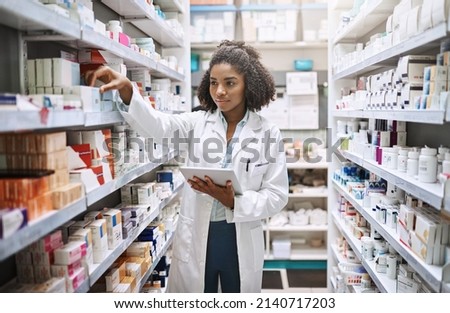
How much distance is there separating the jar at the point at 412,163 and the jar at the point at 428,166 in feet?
0.48

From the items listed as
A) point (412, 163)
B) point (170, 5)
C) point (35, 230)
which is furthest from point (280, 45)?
point (35, 230)

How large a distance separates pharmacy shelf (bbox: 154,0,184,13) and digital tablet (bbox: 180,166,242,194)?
1696 millimetres

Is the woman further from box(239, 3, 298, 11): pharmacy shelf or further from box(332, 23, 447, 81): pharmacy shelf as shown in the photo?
box(239, 3, 298, 11): pharmacy shelf

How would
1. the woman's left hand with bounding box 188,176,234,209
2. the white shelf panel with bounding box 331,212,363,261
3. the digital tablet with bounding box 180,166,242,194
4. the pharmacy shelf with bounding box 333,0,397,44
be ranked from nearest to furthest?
the digital tablet with bounding box 180,166,242,194 < the woman's left hand with bounding box 188,176,234,209 < the pharmacy shelf with bounding box 333,0,397,44 < the white shelf panel with bounding box 331,212,363,261

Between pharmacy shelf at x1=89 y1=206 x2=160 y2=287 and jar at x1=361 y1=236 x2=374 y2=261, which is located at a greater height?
pharmacy shelf at x1=89 y1=206 x2=160 y2=287

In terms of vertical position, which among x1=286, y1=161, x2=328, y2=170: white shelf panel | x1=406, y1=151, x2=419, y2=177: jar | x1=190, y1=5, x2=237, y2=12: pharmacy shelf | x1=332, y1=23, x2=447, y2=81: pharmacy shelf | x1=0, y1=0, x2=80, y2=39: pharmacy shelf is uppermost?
x1=190, y1=5, x2=237, y2=12: pharmacy shelf

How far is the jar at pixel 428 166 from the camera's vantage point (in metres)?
1.66

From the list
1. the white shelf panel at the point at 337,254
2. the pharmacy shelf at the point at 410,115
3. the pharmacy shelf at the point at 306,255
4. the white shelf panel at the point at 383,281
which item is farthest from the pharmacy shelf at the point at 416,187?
the pharmacy shelf at the point at 306,255

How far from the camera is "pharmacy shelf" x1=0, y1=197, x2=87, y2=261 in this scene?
1.01m

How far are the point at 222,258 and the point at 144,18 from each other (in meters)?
1.44

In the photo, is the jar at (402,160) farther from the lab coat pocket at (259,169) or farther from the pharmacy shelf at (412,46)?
the lab coat pocket at (259,169)

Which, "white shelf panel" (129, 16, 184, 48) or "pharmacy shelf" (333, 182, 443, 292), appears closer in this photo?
"pharmacy shelf" (333, 182, 443, 292)

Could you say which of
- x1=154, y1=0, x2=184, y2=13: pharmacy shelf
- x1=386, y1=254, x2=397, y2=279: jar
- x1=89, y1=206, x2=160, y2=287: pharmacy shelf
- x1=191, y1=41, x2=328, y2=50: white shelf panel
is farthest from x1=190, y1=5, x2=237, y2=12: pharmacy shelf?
x1=386, y1=254, x2=397, y2=279: jar

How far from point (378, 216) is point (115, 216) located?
4.66 ft
